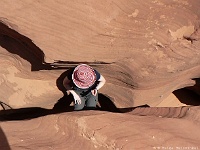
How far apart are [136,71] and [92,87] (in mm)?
497

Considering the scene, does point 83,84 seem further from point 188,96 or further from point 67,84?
point 188,96

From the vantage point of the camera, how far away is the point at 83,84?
303cm

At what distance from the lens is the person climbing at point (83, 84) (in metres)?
2.94

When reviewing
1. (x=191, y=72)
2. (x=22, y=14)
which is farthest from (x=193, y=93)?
(x=22, y=14)

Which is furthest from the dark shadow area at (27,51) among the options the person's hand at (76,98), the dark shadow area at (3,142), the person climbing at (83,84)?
the dark shadow area at (3,142)

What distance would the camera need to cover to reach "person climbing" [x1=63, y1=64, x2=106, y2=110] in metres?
2.94

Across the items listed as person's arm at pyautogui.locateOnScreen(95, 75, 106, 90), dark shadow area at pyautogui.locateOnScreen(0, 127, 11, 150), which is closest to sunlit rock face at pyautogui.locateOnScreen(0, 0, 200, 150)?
dark shadow area at pyautogui.locateOnScreen(0, 127, 11, 150)

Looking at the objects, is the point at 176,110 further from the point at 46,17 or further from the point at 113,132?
the point at 46,17

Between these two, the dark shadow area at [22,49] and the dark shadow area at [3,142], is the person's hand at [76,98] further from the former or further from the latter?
the dark shadow area at [3,142]

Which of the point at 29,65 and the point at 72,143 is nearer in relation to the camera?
the point at 72,143

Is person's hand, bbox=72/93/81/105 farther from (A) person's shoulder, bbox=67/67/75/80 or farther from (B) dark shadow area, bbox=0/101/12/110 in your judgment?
(B) dark shadow area, bbox=0/101/12/110

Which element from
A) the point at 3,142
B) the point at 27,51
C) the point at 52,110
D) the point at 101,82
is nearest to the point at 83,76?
the point at 101,82

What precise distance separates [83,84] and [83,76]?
12cm

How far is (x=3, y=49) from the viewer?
10.3 feet
